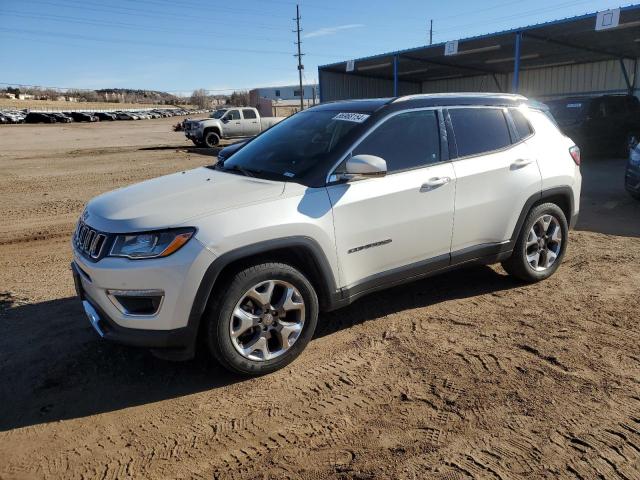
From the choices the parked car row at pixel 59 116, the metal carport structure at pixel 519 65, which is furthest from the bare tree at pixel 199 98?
the metal carport structure at pixel 519 65

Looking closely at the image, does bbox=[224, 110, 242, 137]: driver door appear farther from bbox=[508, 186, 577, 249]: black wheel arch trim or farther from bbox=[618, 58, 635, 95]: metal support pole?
bbox=[508, 186, 577, 249]: black wheel arch trim

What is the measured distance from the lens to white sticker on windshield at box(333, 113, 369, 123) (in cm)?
372

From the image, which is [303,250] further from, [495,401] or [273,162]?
[495,401]

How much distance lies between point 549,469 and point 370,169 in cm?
196

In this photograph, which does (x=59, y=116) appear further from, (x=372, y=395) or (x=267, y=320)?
(x=372, y=395)

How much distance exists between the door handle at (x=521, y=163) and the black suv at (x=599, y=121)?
1020cm

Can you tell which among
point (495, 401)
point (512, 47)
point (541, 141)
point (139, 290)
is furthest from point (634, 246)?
point (512, 47)

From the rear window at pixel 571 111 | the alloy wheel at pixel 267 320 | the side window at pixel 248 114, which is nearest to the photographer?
the alloy wheel at pixel 267 320

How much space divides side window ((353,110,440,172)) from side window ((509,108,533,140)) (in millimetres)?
981

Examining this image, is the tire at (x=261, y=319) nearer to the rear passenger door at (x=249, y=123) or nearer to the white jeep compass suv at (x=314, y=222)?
the white jeep compass suv at (x=314, y=222)

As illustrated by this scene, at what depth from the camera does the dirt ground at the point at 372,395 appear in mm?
2453

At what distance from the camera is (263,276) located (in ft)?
10.1

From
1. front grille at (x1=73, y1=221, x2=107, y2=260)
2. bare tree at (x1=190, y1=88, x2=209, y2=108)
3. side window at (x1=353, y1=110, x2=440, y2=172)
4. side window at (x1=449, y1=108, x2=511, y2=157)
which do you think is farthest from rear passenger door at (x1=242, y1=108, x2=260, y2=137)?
bare tree at (x1=190, y1=88, x2=209, y2=108)

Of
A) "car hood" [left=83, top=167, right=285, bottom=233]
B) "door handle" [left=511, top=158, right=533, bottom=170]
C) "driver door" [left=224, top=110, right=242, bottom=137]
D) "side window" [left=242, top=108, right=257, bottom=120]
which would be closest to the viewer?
"car hood" [left=83, top=167, right=285, bottom=233]
